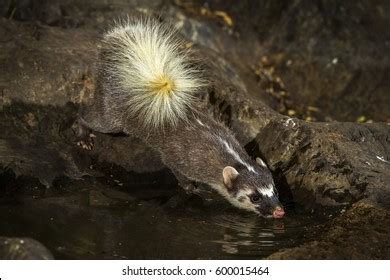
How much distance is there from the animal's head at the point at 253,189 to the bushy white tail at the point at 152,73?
3.01 ft

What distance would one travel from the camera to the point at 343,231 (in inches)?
245

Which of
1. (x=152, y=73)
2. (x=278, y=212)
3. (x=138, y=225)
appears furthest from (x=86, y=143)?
(x=278, y=212)

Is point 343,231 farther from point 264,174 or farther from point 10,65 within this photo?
point 10,65

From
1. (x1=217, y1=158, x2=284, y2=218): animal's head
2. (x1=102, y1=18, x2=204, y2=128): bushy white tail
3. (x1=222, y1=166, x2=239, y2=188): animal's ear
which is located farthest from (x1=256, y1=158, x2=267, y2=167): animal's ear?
(x1=102, y1=18, x2=204, y2=128): bushy white tail

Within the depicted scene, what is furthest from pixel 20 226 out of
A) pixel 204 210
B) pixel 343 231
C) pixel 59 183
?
pixel 343 231

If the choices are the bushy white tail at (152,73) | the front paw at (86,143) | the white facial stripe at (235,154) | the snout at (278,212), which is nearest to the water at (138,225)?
the snout at (278,212)

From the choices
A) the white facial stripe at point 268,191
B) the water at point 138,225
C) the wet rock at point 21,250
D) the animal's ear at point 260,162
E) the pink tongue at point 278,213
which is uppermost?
the animal's ear at point 260,162

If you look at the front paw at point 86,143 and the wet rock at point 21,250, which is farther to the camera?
the front paw at point 86,143

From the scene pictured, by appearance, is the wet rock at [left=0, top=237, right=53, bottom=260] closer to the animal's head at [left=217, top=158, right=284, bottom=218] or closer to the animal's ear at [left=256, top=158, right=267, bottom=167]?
the animal's head at [left=217, top=158, right=284, bottom=218]

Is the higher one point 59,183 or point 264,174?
point 264,174

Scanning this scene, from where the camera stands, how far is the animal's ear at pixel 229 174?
729 cm

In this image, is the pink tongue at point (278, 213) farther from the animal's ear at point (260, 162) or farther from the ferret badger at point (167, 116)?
the animal's ear at point (260, 162)
